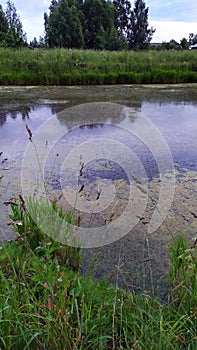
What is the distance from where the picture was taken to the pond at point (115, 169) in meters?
1.63

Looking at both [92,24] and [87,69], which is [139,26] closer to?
[92,24]

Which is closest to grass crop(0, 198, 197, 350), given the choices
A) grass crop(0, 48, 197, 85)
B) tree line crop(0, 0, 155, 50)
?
grass crop(0, 48, 197, 85)

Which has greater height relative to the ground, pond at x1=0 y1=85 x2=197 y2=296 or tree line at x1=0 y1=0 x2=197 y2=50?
tree line at x1=0 y1=0 x2=197 y2=50

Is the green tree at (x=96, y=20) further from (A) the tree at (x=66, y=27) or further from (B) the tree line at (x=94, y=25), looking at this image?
(A) the tree at (x=66, y=27)

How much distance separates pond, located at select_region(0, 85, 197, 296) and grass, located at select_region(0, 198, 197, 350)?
12cm

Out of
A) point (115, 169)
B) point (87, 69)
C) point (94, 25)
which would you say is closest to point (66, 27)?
point (94, 25)

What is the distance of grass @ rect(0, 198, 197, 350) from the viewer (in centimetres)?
94

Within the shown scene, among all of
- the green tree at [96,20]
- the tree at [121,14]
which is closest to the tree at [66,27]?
the green tree at [96,20]

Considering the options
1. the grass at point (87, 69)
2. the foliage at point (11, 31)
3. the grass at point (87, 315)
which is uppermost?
the foliage at point (11, 31)

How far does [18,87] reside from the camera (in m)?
6.63

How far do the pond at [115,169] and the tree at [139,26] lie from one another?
21921 millimetres

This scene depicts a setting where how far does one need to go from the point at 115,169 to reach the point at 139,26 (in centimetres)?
2539

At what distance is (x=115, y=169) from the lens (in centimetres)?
266

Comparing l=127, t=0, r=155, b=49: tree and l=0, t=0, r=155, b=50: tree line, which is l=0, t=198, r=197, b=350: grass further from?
l=127, t=0, r=155, b=49: tree
